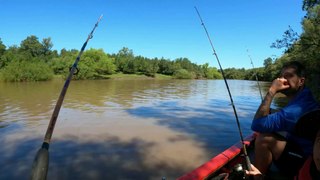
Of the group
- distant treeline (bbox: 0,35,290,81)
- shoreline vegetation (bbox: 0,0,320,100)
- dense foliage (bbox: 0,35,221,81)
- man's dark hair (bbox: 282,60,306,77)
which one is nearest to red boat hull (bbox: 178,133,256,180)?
man's dark hair (bbox: 282,60,306,77)

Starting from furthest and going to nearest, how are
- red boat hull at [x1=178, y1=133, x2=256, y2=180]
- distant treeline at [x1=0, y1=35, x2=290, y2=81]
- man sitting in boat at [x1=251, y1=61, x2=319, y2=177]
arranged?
distant treeline at [x1=0, y1=35, x2=290, y2=81], red boat hull at [x1=178, y1=133, x2=256, y2=180], man sitting in boat at [x1=251, y1=61, x2=319, y2=177]

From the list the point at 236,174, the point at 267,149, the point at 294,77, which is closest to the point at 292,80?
the point at 294,77

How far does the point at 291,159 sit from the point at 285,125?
1.42ft

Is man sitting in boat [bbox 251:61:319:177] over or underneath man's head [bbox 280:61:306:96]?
underneath

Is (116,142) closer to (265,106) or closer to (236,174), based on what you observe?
(236,174)

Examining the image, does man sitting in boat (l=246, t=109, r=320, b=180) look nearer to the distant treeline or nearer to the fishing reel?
the fishing reel

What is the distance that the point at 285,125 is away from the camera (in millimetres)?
3172

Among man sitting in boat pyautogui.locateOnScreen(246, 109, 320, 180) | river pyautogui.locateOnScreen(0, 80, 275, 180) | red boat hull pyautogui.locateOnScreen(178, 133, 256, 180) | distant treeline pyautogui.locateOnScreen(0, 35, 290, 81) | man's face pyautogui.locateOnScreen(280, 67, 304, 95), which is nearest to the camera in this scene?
man sitting in boat pyautogui.locateOnScreen(246, 109, 320, 180)

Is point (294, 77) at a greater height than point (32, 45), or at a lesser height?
lesser

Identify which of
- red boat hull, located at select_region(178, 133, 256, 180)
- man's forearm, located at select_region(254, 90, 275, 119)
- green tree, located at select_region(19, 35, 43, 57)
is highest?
green tree, located at select_region(19, 35, 43, 57)

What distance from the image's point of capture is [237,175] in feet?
12.2

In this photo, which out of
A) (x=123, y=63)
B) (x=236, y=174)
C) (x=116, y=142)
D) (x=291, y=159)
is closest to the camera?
(x=291, y=159)

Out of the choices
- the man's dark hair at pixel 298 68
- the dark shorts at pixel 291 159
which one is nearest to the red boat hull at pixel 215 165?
the dark shorts at pixel 291 159

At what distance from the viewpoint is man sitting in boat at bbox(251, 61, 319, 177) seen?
3.18m
